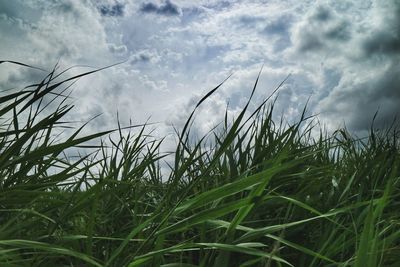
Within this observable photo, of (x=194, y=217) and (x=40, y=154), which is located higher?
(x=40, y=154)

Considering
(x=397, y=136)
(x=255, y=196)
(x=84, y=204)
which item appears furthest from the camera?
(x=397, y=136)

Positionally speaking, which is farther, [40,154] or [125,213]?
[125,213]

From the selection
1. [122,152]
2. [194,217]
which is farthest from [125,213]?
[194,217]

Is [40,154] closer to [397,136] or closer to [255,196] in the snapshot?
[255,196]

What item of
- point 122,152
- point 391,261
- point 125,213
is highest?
point 122,152

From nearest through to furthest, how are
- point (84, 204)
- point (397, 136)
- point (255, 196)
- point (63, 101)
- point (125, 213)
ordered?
point (255, 196)
point (84, 204)
point (63, 101)
point (125, 213)
point (397, 136)

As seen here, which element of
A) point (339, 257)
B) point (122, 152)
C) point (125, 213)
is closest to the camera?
point (339, 257)

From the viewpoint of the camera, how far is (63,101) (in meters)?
1.73

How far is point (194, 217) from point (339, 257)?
597 millimetres

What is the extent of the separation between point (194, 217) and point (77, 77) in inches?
22.1

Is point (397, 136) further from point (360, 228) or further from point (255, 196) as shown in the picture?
point (255, 196)

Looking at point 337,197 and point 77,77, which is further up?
point 77,77

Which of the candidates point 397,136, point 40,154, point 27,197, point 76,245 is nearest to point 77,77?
point 40,154

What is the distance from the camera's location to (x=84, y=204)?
1144mm
